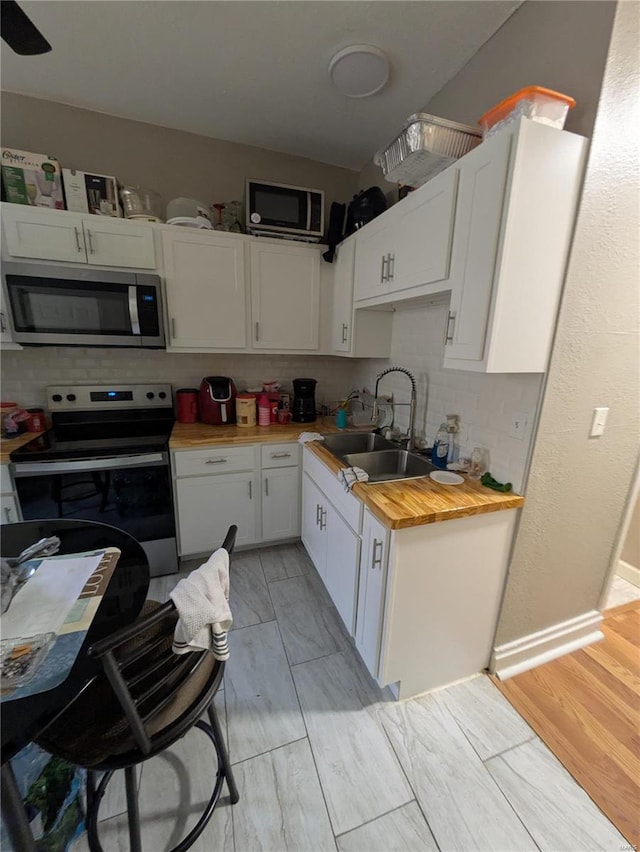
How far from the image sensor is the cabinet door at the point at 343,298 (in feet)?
7.11

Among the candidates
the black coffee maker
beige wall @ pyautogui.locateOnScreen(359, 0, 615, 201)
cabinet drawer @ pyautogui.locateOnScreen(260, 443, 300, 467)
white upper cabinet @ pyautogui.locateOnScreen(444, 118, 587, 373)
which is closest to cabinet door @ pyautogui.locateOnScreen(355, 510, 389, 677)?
white upper cabinet @ pyautogui.locateOnScreen(444, 118, 587, 373)

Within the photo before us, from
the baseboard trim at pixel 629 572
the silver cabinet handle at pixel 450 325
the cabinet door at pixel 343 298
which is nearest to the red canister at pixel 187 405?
the cabinet door at pixel 343 298

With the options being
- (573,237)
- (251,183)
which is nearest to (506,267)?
(573,237)

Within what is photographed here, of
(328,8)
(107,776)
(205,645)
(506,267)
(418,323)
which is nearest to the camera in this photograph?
(205,645)

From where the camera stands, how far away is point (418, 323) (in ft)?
6.68

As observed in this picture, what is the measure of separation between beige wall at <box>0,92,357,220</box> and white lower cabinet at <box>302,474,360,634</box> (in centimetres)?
215

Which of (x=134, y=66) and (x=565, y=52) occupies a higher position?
(x=134, y=66)

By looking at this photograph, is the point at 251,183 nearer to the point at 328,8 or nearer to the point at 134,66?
the point at 134,66

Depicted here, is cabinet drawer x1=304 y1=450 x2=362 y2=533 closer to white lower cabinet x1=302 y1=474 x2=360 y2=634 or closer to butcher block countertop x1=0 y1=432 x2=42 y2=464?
white lower cabinet x1=302 y1=474 x2=360 y2=634

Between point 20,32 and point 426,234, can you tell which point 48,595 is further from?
point 426,234

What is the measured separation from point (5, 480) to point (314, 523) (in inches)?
66.9

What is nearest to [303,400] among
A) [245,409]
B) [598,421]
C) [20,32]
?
[245,409]

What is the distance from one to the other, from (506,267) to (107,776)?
207 cm

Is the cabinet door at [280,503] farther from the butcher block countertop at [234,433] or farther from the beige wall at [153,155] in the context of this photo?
the beige wall at [153,155]
